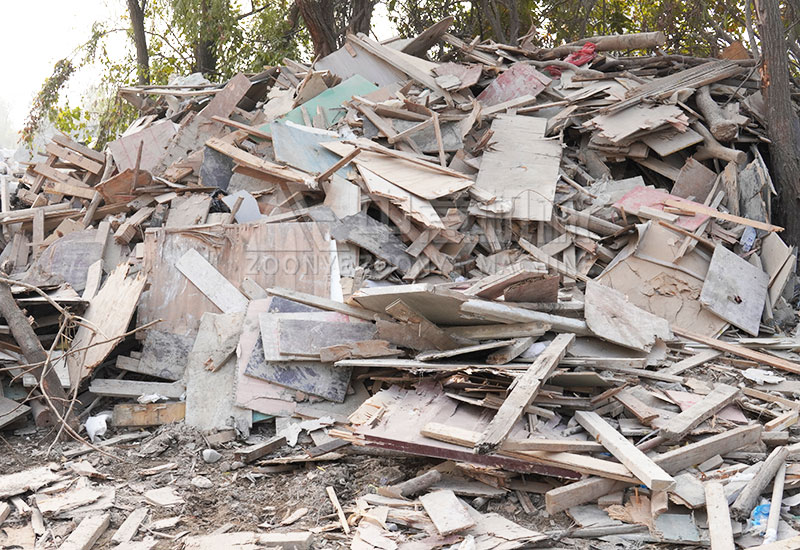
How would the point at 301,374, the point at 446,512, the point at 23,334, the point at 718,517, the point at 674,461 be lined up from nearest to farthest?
the point at 718,517, the point at 446,512, the point at 674,461, the point at 23,334, the point at 301,374

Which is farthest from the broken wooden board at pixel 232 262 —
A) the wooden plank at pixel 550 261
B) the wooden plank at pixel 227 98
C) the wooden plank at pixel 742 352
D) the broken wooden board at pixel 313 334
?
the wooden plank at pixel 742 352

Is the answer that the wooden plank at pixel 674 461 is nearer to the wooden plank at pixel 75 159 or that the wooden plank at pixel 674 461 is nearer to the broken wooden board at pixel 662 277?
the broken wooden board at pixel 662 277

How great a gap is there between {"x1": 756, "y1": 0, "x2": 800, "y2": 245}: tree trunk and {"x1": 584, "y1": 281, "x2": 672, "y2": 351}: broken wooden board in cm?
335

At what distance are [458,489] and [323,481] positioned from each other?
3.02 feet

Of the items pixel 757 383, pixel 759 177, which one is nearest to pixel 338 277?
pixel 757 383

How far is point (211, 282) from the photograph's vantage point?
6.61 metres

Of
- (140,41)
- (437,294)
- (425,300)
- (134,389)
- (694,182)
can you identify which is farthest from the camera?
(140,41)

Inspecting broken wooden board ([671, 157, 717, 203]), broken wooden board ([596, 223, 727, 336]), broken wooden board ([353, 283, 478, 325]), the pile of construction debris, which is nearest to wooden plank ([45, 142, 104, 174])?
the pile of construction debris

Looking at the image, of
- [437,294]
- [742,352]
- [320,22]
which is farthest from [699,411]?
[320,22]

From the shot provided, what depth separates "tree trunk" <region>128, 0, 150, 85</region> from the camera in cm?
1492

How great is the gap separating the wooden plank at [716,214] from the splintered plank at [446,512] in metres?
4.53

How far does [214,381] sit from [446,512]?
254cm

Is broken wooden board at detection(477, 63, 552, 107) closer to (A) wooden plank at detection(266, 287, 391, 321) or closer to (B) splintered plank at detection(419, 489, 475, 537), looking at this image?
A: (A) wooden plank at detection(266, 287, 391, 321)

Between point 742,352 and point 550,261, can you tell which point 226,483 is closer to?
point 550,261
